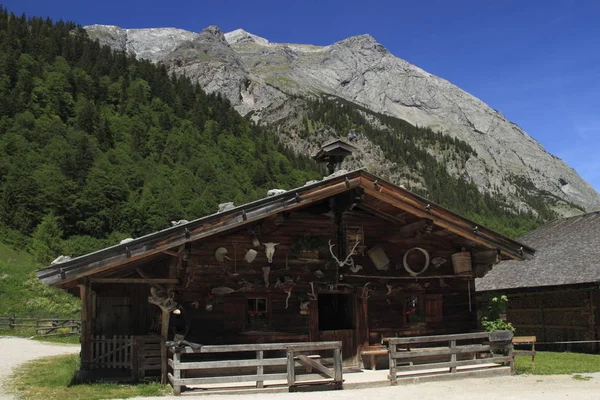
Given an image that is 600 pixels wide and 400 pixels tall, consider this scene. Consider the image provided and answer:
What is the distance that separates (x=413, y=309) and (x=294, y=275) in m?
3.86

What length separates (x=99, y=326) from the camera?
15.8 m

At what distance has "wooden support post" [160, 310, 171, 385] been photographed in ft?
44.6

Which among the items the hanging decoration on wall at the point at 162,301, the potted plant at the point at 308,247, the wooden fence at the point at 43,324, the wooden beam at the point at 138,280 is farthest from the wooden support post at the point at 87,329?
the wooden fence at the point at 43,324

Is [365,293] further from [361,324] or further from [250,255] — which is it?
[250,255]

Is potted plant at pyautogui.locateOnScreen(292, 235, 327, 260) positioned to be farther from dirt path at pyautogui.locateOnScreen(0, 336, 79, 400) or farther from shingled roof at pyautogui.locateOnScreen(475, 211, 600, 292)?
shingled roof at pyautogui.locateOnScreen(475, 211, 600, 292)

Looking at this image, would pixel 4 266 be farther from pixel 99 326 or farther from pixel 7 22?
pixel 7 22

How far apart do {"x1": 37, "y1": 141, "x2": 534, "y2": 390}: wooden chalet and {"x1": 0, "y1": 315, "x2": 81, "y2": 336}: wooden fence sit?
24253mm

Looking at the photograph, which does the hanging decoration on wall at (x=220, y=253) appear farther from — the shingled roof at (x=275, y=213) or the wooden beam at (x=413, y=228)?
the wooden beam at (x=413, y=228)

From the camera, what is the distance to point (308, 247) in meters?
16.2

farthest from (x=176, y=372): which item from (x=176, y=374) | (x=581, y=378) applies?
(x=581, y=378)

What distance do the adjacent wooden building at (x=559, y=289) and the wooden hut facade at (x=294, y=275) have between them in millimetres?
7633

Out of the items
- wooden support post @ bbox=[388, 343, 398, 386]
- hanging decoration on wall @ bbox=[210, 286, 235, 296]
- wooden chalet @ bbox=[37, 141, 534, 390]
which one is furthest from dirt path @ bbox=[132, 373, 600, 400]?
hanging decoration on wall @ bbox=[210, 286, 235, 296]

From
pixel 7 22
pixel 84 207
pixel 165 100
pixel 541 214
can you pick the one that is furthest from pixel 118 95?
pixel 541 214

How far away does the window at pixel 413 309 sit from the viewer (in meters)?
17.1
